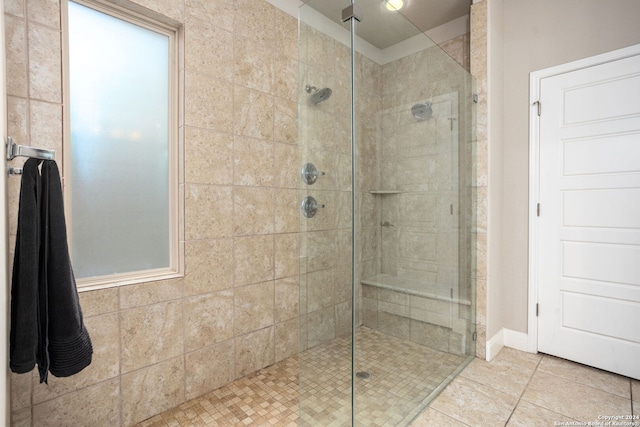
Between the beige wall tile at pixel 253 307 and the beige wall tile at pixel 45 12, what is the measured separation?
1637 mm

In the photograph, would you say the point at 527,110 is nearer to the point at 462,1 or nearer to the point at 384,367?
the point at 462,1

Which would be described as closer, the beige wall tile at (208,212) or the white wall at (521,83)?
the beige wall tile at (208,212)

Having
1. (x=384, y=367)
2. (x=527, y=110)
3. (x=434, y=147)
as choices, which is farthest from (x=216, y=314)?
(x=527, y=110)

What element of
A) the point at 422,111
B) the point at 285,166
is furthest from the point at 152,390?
the point at 422,111

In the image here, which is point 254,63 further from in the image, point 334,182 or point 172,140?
point 334,182

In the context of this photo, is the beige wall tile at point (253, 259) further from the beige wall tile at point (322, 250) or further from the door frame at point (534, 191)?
the door frame at point (534, 191)

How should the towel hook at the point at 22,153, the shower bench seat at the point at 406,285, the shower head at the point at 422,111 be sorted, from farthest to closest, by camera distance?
the shower head at the point at 422,111, the shower bench seat at the point at 406,285, the towel hook at the point at 22,153

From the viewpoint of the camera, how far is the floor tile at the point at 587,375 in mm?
1945

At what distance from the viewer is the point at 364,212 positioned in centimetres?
147

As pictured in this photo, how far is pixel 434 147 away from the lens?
194cm

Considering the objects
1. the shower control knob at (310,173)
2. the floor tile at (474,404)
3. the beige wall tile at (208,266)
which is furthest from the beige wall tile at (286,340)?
the shower control knob at (310,173)

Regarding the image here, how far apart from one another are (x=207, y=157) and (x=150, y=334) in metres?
1.03

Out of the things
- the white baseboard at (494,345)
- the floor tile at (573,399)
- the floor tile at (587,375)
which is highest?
the white baseboard at (494,345)

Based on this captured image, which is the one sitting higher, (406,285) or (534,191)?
(534,191)
